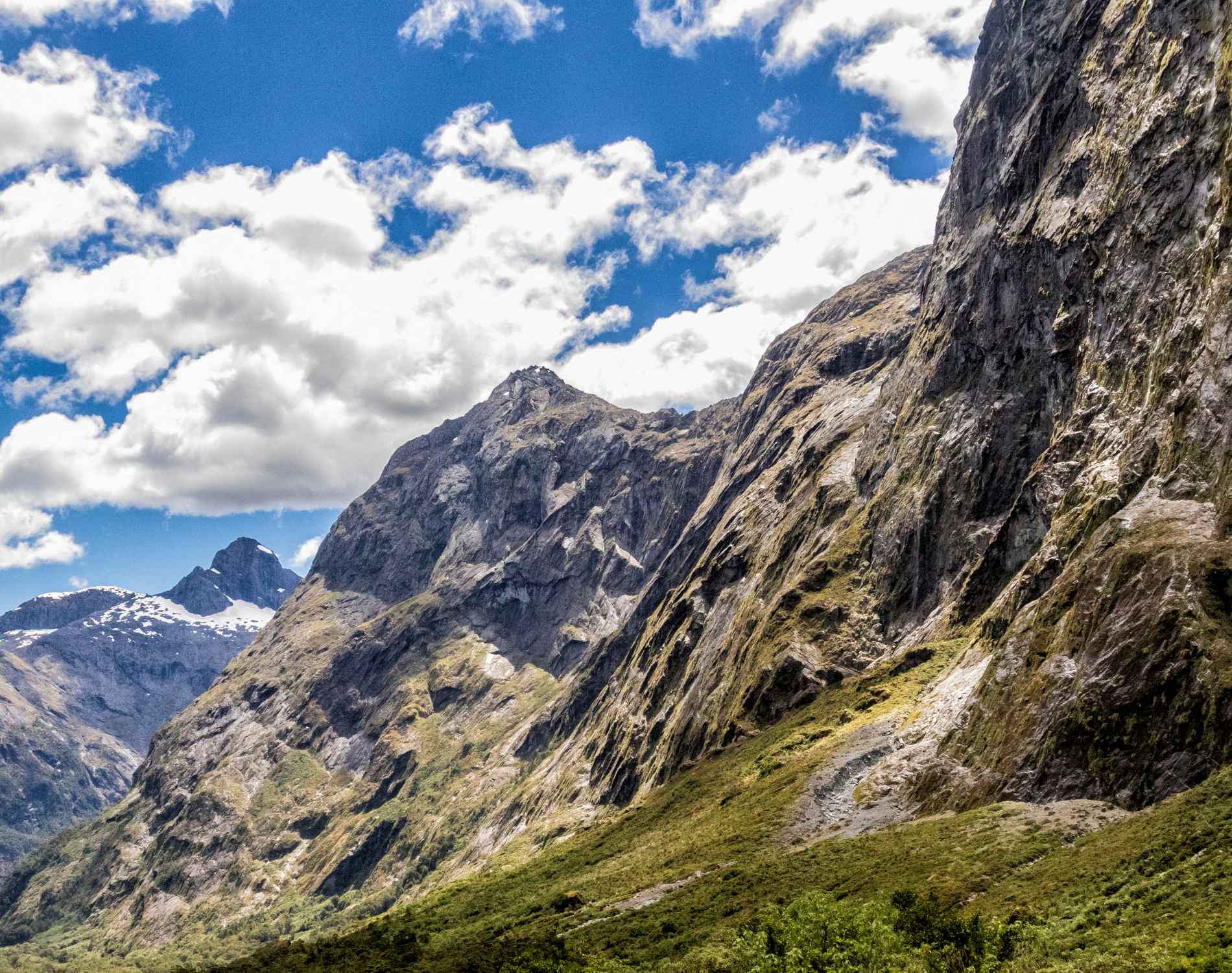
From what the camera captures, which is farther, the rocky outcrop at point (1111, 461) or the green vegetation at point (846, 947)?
the rocky outcrop at point (1111, 461)

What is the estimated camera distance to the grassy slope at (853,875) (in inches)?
2596

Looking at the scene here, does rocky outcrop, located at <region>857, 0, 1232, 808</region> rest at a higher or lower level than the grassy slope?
higher

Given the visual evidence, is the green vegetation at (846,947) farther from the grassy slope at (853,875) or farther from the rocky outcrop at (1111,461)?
the rocky outcrop at (1111,461)

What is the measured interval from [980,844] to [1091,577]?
135 ft

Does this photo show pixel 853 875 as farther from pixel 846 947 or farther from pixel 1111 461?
pixel 1111 461

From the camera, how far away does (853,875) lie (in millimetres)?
111250

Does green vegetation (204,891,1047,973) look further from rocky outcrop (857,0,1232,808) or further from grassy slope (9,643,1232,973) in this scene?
rocky outcrop (857,0,1232,808)

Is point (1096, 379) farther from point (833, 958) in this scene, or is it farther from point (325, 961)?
point (325, 961)

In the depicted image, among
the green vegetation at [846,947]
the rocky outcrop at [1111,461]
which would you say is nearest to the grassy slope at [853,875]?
the green vegetation at [846,947]

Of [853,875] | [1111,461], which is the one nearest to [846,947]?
[853,875]

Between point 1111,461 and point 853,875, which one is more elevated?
point 1111,461

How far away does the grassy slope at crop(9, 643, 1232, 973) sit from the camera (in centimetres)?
6594

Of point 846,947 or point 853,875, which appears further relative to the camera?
point 853,875

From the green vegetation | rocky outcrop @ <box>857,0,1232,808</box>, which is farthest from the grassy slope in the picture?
rocky outcrop @ <box>857,0,1232,808</box>
